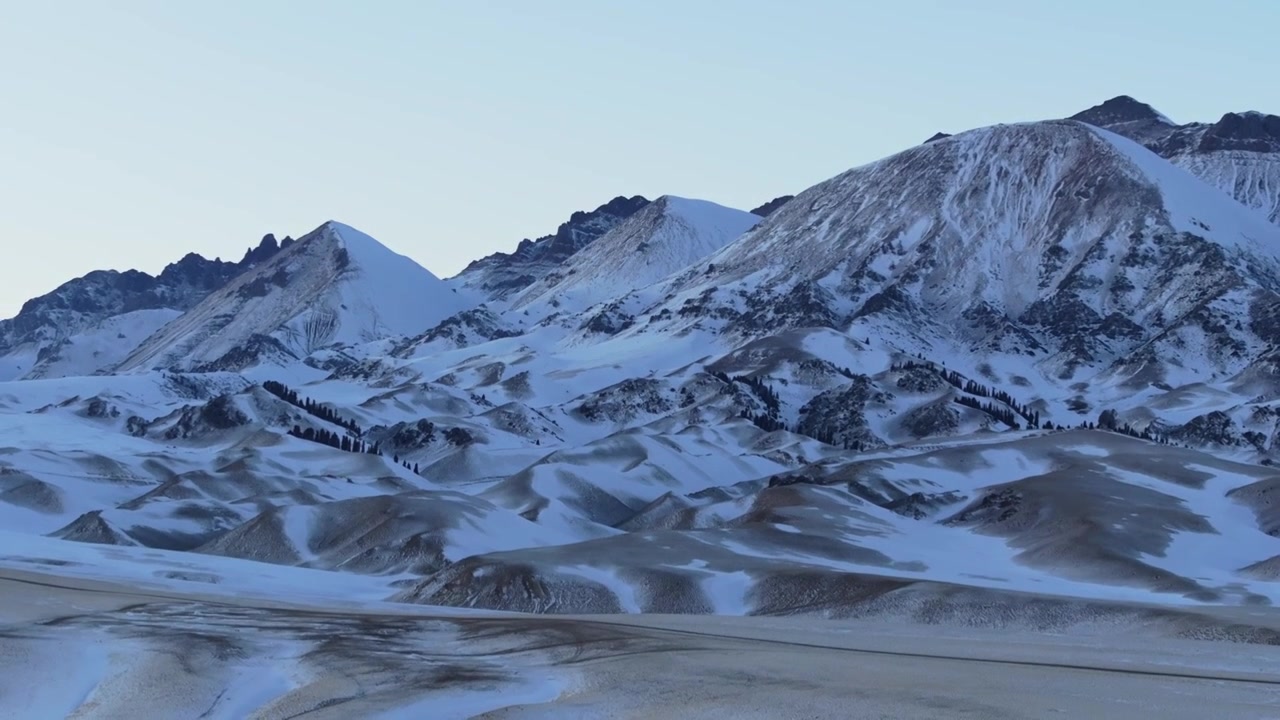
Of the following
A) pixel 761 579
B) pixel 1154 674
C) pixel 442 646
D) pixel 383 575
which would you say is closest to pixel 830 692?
pixel 1154 674

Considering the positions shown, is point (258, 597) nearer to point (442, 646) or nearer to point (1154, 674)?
point (442, 646)

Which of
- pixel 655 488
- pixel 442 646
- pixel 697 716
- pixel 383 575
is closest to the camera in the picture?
pixel 697 716

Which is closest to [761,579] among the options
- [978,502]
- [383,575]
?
[383,575]

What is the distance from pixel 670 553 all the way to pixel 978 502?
5187 centimetres

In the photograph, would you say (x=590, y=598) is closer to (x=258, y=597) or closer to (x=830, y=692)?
(x=258, y=597)

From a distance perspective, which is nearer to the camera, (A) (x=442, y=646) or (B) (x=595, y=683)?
(B) (x=595, y=683)

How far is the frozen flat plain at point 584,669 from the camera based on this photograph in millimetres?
39906

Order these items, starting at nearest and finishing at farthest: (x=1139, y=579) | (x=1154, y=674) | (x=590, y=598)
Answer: (x=1154, y=674)
(x=590, y=598)
(x=1139, y=579)

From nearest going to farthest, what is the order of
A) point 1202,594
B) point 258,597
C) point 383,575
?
1. point 258,597
2. point 1202,594
3. point 383,575

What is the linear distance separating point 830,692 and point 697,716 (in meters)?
4.25

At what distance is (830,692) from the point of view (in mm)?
41125

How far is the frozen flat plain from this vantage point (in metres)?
39.9

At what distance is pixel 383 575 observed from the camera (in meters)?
118

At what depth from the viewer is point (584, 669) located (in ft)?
154
